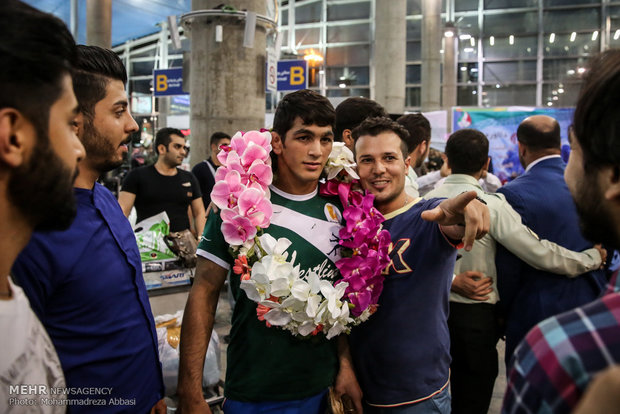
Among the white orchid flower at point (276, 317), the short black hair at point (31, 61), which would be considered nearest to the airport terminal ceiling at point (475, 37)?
the white orchid flower at point (276, 317)

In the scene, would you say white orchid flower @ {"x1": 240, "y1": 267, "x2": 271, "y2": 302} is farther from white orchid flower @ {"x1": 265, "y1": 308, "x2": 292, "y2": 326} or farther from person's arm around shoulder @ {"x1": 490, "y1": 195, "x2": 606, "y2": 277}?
person's arm around shoulder @ {"x1": 490, "y1": 195, "x2": 606, "y2": 277}

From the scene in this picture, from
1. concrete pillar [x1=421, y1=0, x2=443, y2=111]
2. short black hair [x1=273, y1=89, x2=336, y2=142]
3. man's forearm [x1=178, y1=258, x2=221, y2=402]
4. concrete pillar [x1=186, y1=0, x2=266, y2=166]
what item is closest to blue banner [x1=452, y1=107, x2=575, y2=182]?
concrete pillar [x1=186, y1=0, x2=266, y2=166]

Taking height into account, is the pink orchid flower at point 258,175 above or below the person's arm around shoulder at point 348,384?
above

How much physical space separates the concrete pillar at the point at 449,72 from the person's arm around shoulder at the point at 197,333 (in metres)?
21.6

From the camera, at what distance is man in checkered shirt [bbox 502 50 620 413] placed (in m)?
0.82

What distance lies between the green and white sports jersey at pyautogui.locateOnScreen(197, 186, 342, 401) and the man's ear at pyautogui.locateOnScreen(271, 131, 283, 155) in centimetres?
21

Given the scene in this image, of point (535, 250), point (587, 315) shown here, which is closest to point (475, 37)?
point (535, 250)

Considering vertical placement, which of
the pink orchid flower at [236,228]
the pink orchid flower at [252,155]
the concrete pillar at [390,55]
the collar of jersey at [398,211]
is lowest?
the pink orchid flower at [236,228]

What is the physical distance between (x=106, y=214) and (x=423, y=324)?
4.73 feet

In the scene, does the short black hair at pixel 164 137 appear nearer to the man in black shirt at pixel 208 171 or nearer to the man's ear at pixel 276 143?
the man in black shirt at pixel 208 171

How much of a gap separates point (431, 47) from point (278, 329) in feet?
66.6

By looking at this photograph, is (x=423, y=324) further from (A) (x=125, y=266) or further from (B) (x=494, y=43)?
(B) (x=494, y=43)

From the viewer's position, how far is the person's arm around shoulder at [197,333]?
1.95 metres

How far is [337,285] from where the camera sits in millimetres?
2029
